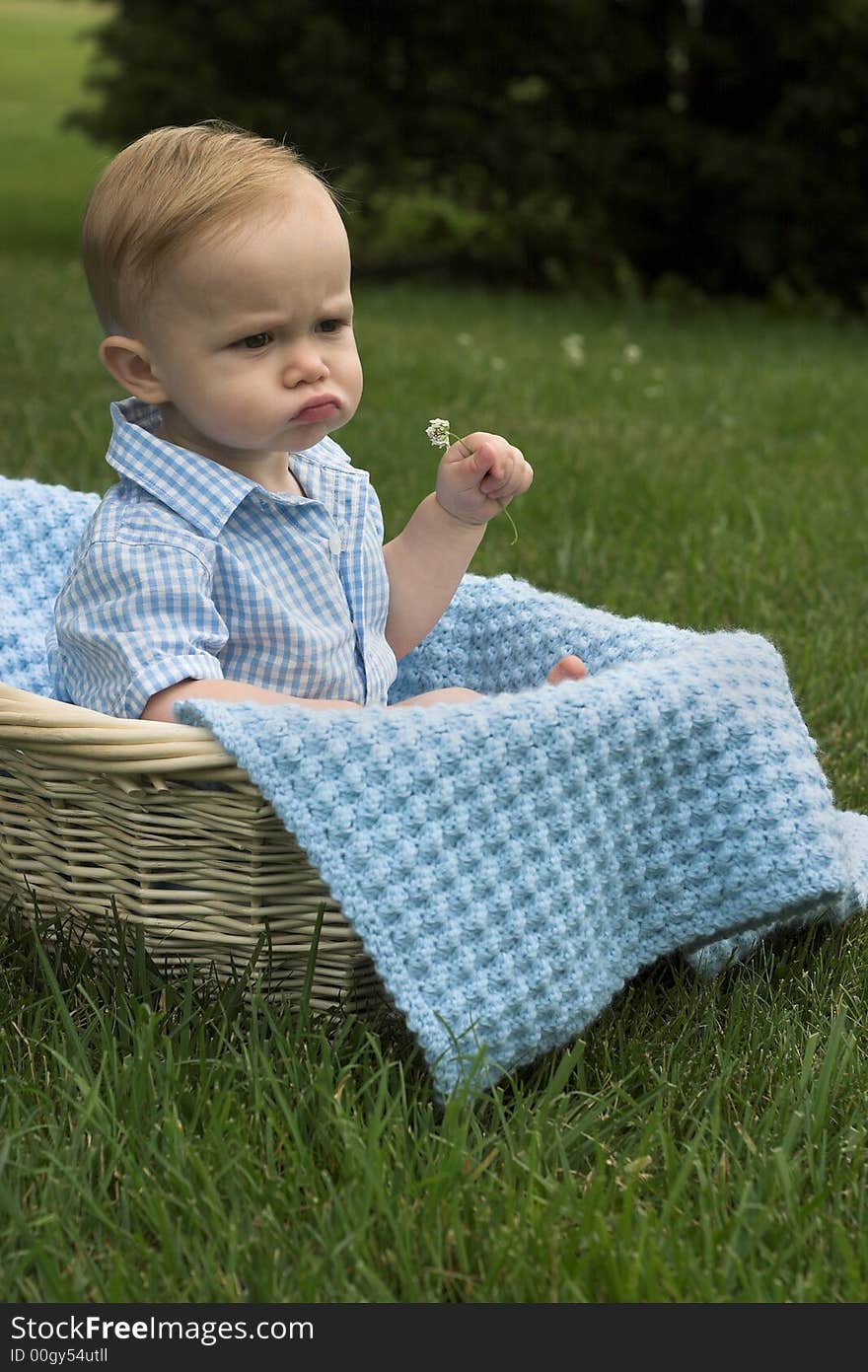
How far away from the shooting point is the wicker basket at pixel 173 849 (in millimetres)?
1336

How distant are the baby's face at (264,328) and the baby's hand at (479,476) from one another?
171 mm

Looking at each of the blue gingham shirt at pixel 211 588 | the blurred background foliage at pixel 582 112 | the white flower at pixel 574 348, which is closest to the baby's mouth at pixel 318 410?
the blue gingham shirt at pixel 211 588

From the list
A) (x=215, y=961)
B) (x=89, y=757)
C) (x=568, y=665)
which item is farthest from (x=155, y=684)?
(x=568, y=665)

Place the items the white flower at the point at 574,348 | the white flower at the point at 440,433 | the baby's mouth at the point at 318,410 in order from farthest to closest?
the white flower at the point at 574,348 < the white flower at the point at 440,433 < the baby's mouth at the point at 318,410

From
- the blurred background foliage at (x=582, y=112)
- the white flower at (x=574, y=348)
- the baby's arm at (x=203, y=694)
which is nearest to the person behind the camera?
the baby's arm at (x=203, y=694)

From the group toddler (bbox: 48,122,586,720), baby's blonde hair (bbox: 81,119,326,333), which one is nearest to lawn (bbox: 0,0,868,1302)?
toddler (bbox: 48,122,586,720)

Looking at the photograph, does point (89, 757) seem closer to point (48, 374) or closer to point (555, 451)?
point (555, 451)

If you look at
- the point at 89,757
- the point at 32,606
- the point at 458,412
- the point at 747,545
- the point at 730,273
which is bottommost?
the point at 730,273

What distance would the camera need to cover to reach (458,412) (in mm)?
4102

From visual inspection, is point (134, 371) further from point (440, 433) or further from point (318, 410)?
point (440, 433)

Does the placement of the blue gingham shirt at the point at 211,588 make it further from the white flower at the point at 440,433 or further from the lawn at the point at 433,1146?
the lawn at the point at 433,1146

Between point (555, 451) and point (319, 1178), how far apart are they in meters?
2.71

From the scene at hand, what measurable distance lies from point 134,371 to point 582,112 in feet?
21.0

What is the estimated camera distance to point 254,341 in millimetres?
1598
